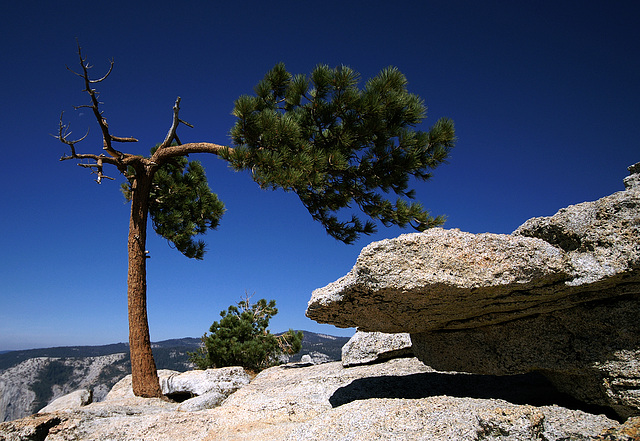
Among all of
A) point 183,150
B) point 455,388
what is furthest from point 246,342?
point 455,388

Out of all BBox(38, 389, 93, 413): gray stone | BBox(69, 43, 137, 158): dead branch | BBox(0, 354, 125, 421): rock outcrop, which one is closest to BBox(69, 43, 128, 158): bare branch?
BBox(69, 43, 137, 158): dead branch

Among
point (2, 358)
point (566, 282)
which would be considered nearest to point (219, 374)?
point (566, 282)

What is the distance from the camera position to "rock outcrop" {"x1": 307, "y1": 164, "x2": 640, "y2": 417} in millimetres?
3383

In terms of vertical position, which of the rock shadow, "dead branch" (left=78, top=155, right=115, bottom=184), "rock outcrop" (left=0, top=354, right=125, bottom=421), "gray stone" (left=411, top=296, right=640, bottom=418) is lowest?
"rock outcrop" (left=0, top=354, right=125, bottom=421)

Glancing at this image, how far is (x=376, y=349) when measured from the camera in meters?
6.73

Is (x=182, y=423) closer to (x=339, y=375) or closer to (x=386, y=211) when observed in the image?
(x=339, y=375)

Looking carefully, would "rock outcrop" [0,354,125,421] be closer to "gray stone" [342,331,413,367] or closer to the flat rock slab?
"gray stone" [342,331,413,367]

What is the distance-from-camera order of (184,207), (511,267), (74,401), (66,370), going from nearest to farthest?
(511,267) < (74,401) < (184,207) < (66,370)

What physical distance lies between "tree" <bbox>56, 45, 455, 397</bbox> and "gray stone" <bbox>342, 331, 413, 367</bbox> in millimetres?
3548

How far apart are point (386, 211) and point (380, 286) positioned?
679 cm

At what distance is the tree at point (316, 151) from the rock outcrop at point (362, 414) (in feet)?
12.8

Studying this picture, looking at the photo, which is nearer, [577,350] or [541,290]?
[541,290]

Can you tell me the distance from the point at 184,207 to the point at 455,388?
33.8ft

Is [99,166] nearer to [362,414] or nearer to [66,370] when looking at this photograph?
[362,414]
